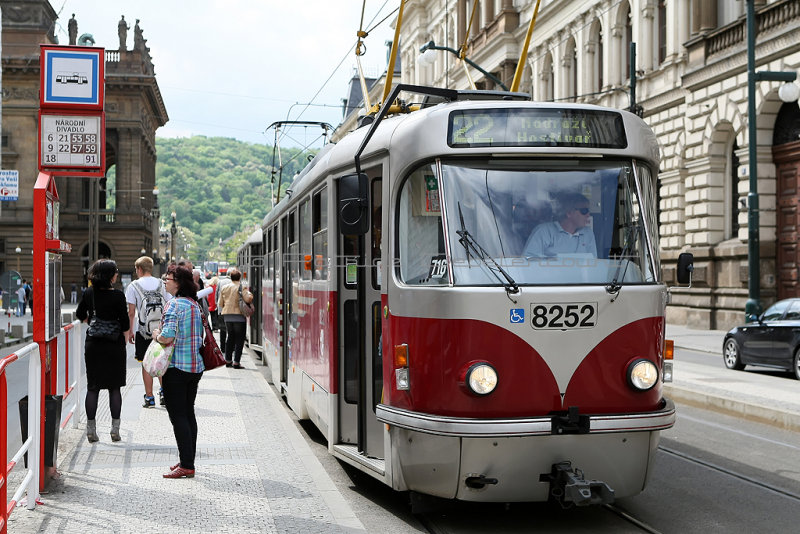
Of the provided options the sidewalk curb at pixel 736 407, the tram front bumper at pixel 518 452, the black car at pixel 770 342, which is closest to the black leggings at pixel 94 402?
the tram front bumper at pixel 518 452

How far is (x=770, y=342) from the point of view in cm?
1738

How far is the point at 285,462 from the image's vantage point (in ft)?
28.4

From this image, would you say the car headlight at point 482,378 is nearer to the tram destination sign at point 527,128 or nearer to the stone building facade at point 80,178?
the tram destination sign at point 527,128

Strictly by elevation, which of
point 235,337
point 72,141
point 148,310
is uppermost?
point 72,141

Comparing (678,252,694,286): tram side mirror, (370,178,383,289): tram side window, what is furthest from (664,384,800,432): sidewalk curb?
(370,178,383,289): tram side window

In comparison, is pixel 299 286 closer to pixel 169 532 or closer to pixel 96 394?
pixel 96 394

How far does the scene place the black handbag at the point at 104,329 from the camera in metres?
9.36

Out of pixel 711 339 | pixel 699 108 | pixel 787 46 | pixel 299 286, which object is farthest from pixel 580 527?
pixel 699 108

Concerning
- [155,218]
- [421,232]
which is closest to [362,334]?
[421,232]

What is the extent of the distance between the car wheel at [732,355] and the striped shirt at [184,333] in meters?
12.9

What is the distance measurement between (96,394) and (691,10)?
84.0 ft

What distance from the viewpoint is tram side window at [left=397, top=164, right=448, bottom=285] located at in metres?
6.50

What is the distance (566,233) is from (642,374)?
1.05 metres

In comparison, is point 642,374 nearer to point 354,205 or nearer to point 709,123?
point 354,205
